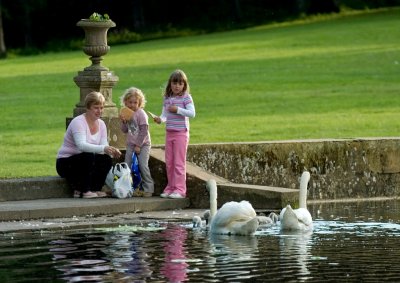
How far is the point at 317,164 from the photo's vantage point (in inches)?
698

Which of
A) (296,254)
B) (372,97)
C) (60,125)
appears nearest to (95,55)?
(296,254)

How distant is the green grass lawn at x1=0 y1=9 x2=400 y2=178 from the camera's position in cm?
2230

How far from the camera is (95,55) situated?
1698 centimetres

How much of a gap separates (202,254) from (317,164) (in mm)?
6330

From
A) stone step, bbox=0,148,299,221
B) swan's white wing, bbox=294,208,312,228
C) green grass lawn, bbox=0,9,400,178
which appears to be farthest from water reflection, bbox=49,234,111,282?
green grass lawn, bbox=0,9,400,178

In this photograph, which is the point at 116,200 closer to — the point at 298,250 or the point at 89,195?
the point at 89,195

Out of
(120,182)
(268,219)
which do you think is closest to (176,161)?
(120,182)

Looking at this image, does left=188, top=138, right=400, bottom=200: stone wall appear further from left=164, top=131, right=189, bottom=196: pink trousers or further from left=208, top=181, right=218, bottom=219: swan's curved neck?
left=208, top=181, right=218, bottom=219: swan's curved neck

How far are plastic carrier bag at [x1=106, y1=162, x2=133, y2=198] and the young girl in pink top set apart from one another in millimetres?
431

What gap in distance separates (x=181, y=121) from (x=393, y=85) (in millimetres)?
17641

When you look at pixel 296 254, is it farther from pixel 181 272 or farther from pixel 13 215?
pixel 13 215

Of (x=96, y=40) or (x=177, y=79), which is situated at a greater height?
(x=96, y=40)

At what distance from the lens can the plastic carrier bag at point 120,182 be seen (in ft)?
51.1

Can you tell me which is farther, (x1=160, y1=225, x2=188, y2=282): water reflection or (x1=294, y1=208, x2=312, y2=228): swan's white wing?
(x1=294, y1=208, x2=312, y2=228): swan's white wing
